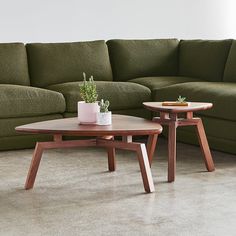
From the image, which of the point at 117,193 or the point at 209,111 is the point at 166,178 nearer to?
the point at 117,193

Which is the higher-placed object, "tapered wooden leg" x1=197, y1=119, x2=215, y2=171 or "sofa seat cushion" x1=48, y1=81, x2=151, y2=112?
"sofa seat cushion" x1=48, y1=81, x2=151, y2=112

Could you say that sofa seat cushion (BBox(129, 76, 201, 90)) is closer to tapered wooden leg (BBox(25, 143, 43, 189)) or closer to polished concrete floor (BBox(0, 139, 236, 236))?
polished concrete floor (BBox(0, 139, 236, 236))

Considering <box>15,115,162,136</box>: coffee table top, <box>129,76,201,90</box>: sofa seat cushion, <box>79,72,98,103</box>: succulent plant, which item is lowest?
<box>129,76,201,90</box>: sofa seat cushion

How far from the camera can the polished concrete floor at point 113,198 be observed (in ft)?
9.95

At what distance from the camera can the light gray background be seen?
239 inches

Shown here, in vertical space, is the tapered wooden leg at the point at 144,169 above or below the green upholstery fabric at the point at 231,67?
below

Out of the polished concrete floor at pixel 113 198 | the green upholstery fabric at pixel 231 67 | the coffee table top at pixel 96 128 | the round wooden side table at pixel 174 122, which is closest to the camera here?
the polished concrete floor at pixel 113 198

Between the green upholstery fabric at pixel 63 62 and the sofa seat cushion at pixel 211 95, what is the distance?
0.67 meters

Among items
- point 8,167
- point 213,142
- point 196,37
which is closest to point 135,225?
point 8,167

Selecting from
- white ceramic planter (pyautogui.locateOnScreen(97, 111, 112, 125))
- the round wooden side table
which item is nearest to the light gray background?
the round wooden side table

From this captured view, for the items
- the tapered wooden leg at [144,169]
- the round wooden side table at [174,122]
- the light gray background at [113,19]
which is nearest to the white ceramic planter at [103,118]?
the tapered wooden leg at [144,169]

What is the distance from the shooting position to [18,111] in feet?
15.9

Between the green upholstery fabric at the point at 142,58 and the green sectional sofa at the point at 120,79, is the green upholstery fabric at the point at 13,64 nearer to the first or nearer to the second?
the green sectional sofa at the point at 120,79

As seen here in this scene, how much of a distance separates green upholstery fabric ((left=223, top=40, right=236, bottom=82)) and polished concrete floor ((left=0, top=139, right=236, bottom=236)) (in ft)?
3.29
